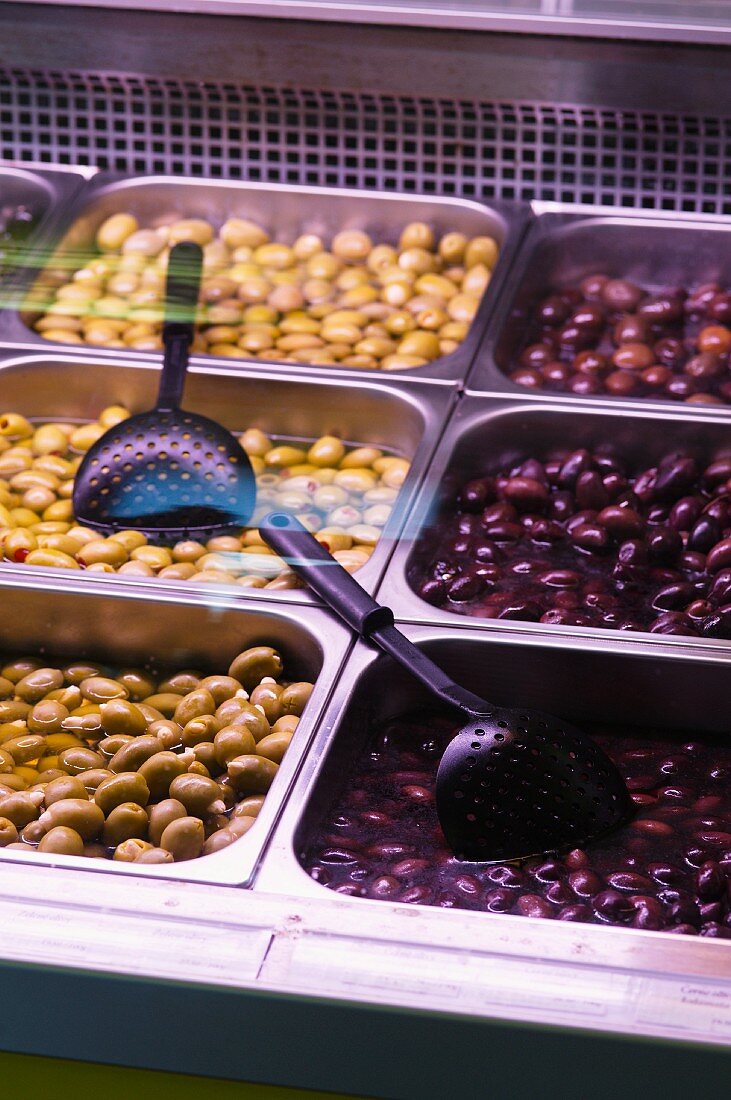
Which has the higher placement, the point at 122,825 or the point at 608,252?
the point at 608,252

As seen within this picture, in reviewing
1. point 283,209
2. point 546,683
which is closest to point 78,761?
point 546,683

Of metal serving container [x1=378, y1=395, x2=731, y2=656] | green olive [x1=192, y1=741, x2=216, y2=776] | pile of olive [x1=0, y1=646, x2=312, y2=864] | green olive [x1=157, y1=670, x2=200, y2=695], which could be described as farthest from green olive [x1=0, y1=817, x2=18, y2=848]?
metal serving container [x1=378, y1=395, x2=731, y2=656]

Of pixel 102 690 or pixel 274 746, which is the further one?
pixel 102 690

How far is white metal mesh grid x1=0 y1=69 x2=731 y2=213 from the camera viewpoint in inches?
90.7

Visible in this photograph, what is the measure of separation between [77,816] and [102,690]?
29 cm

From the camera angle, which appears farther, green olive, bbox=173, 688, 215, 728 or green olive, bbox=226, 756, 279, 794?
green olive, bbox=173, 688, 215, 728

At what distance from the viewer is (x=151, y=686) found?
5.48 feet

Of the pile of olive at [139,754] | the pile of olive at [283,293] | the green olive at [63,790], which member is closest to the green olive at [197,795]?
the pile of olive at [139,754]

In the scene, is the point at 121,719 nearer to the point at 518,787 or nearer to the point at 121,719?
the point at 121,719

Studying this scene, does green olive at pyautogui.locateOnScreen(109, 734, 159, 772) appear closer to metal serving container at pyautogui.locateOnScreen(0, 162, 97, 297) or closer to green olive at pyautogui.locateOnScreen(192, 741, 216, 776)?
green olive at pyautogui.locateOnScreen(192, 741, 216, 776)

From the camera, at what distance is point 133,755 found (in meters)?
1.46

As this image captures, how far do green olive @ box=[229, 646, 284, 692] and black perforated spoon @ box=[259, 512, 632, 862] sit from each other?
0.28 m

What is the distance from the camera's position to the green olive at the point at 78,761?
149cm

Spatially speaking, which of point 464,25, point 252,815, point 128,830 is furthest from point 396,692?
point 464,25
